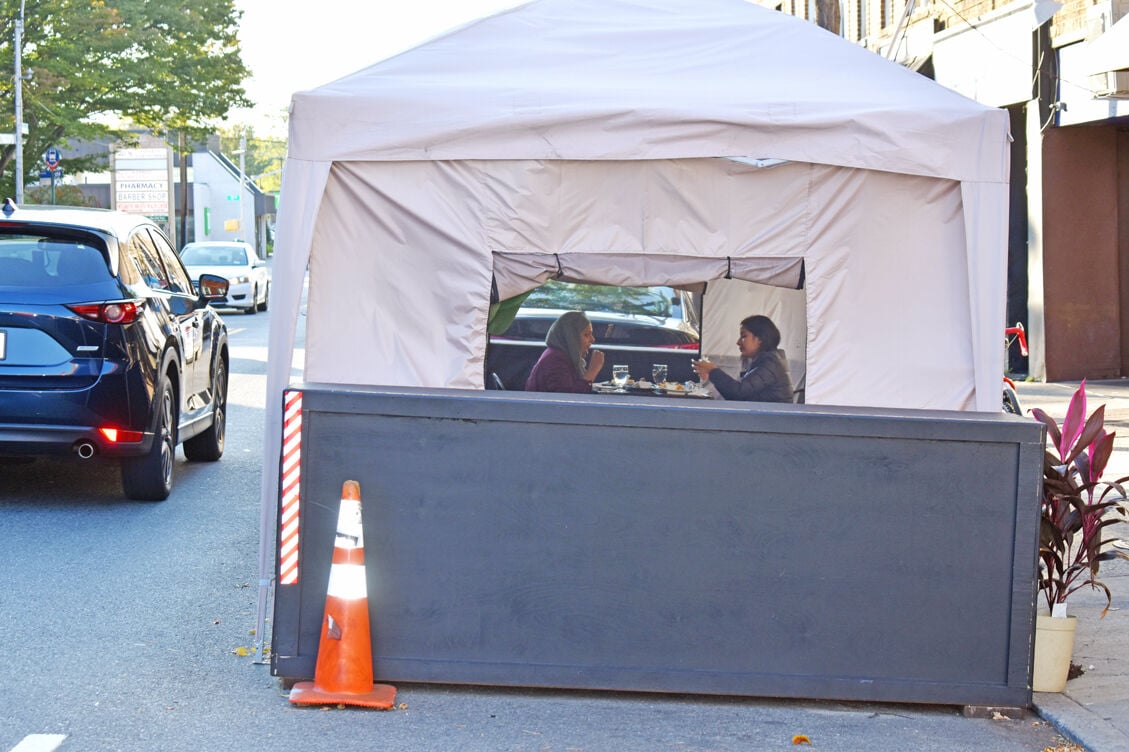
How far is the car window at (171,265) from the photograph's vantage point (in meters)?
10.5

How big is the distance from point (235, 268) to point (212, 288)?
20.6 metres

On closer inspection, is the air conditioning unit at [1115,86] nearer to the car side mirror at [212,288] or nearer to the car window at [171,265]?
the car side mirror at [212,288]

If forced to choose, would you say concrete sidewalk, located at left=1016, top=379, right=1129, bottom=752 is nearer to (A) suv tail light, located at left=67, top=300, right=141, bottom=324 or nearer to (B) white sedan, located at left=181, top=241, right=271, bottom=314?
(A) suv tail light, located at left=67, top=300, right=141, bottom=324

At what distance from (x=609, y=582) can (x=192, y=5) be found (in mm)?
35219

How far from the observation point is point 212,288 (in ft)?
35.2

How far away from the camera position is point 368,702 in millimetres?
5473

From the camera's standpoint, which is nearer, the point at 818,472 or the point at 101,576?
the point at 818,472

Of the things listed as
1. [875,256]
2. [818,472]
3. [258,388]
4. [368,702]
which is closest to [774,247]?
[875,256]

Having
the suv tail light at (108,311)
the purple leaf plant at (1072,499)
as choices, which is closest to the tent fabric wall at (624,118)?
the purple leaf plant at (1072,499)

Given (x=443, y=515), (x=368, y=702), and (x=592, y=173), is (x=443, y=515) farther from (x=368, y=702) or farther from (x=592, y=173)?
(x=592, y=173)

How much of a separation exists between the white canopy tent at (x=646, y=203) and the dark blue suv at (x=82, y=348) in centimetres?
208

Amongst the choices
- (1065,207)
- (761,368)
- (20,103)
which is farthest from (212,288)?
(20,103)

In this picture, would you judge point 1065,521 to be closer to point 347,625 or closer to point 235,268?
point 347,625

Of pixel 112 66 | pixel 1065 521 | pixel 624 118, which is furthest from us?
pixel 112 66
